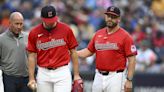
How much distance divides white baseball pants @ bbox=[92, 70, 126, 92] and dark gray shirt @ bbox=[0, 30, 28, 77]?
136 centimetres

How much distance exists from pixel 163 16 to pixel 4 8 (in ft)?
16.1

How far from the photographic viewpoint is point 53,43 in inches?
414

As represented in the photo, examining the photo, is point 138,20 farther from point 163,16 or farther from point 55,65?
point 55,65

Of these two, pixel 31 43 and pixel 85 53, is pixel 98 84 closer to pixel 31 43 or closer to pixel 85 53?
pixel 85 53

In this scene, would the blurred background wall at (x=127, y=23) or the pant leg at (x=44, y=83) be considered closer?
the pant leg at (x=44, y=83)

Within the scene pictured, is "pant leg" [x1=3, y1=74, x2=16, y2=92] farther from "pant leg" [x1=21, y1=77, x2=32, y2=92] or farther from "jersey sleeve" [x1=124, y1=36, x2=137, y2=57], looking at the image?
"jersey sleeve" [x1=124, y1=36, x2=137, y2=57]

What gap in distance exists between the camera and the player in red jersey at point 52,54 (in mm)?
10477

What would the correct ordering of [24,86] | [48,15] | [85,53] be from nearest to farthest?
[48,15]
[24,86]
[85,53]

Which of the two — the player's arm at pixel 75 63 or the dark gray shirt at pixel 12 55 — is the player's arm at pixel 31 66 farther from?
the player's arm at pixel 75 63

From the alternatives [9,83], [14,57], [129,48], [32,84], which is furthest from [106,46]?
[9,83]

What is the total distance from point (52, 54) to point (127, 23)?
8.21m

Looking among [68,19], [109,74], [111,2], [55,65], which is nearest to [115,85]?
[109,74]

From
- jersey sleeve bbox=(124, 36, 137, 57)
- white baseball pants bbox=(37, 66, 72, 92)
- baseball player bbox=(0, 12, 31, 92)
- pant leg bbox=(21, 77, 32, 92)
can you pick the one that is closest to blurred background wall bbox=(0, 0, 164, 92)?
pant leg bbox=(21, 77, 32, 92)

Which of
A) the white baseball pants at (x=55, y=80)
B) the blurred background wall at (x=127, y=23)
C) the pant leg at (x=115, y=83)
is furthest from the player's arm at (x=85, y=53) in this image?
the blurred background wall at (x=127, y=23)
